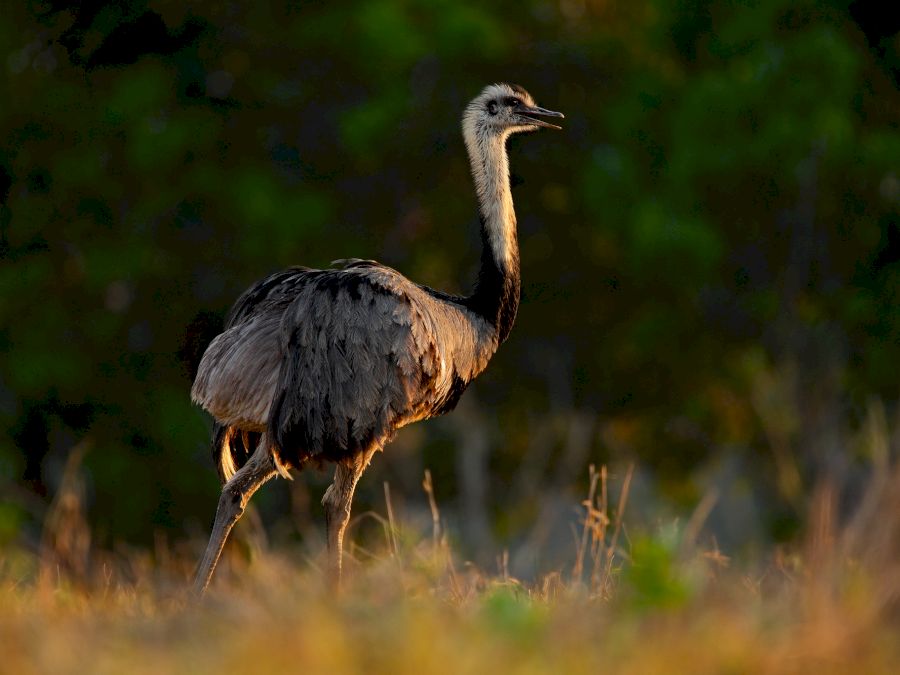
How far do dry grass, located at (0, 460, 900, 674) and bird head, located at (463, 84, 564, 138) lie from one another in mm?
3609

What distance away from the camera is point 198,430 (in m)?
17.1

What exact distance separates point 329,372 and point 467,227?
10996mm

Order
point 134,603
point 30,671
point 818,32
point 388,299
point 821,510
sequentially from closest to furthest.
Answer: point 30,671 < point 821,510 < point 134,603 < point 388,299 < point 818,32

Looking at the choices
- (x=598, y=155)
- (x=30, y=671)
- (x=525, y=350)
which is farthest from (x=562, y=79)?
(x=30, y=671)

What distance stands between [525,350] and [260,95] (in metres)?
3.94

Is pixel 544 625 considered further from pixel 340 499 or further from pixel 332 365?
pixel 340 499

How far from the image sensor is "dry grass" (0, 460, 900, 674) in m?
3.79

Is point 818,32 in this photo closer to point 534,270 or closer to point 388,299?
point 534,270

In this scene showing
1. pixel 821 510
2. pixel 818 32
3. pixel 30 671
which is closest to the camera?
pixel 30 671

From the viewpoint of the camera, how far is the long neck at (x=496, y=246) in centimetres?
771

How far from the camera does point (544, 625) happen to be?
4195 millimetres

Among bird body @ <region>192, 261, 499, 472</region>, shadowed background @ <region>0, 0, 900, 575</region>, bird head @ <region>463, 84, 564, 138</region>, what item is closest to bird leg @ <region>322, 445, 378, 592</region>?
bird body @ <region>192, 261, 499, 472</region>

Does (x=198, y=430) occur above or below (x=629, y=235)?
below

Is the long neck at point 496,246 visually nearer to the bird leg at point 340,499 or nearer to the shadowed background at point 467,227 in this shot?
the bird leg at point 340,499
